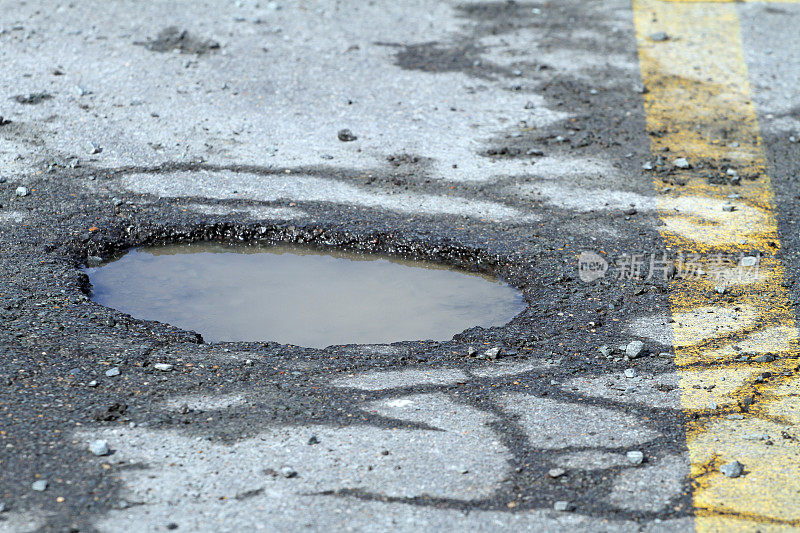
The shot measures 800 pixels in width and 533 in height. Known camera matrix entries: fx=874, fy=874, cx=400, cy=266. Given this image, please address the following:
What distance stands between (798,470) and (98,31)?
8.10 m

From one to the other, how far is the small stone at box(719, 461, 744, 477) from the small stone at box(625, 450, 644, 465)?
347mm

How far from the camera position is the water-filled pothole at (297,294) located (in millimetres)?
5297

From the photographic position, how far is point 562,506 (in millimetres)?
A: 3691

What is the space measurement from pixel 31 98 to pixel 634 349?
19.2 feet

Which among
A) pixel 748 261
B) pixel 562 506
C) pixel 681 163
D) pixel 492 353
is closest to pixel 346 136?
pixel 681 163

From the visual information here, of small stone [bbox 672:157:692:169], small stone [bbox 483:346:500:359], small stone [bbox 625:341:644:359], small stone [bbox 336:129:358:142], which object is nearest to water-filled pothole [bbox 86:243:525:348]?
small stone [bbox 483:346:500:359]

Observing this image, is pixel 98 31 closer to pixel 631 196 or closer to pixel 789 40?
pixel 631 196

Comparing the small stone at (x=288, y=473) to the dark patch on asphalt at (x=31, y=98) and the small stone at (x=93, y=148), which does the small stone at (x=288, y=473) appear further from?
the dark patch on asphalt at (x=31, y=98)

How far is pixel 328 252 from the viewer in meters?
6.13

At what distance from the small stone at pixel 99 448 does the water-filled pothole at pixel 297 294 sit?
1.25 m

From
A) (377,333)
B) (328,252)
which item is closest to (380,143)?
(328,252)

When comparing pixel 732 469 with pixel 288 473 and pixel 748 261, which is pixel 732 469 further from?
pixel 748 261

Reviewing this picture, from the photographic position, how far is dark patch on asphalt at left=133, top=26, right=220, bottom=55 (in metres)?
9.02

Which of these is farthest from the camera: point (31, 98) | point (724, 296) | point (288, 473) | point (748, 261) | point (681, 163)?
point (31, 98)
